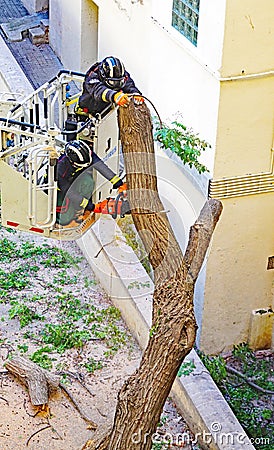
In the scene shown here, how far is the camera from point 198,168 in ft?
36.9

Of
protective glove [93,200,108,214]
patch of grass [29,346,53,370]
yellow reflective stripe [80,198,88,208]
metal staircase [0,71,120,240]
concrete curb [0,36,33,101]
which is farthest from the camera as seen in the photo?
concrete curb [0,36,33,101]

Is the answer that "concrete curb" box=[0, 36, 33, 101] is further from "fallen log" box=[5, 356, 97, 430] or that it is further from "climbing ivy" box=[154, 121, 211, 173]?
"fallen log" box=[5, 356, 97, 430]

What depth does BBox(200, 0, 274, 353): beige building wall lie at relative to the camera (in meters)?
10.5

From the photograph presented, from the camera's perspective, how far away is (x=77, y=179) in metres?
11.2

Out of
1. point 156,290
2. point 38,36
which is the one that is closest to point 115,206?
point 156,290

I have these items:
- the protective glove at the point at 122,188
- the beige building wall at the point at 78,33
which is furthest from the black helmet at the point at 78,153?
the beige building wall at the point at 78,33

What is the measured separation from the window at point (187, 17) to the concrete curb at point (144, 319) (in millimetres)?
2401

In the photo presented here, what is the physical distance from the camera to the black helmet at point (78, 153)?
35.4 feet

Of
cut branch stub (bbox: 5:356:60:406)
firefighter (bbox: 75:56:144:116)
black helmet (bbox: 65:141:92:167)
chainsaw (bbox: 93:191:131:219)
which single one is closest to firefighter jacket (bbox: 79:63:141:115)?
firefighter (bbox: 75:56:144:116)

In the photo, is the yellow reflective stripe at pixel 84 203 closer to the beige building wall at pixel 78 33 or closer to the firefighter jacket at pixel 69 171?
the firefighter jacket at pixel 69 171

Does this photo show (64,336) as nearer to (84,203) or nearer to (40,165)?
(84,203)

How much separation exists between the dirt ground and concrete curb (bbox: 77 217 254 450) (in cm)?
16

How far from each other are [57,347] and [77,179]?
77.5 inches

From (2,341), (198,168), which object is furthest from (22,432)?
(198,168)
